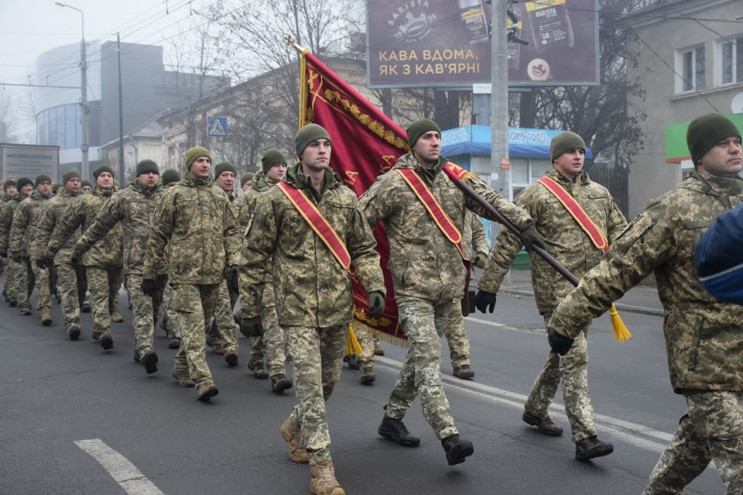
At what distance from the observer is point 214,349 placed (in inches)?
386

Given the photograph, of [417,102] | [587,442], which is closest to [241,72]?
[417,102]

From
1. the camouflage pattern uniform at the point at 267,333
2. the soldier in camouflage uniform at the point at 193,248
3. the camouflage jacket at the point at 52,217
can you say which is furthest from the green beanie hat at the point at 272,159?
the camouflage jacket at the point at 52,217

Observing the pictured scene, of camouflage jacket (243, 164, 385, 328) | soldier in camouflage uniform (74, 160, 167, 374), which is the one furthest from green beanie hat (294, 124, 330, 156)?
soldier in camouflage uniform (74, 160, 167, 374)

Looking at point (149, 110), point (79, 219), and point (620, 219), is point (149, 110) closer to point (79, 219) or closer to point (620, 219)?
point (79, 219)

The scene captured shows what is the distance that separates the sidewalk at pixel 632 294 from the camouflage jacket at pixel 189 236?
8.41 meters

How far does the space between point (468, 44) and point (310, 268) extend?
2330 centimetres

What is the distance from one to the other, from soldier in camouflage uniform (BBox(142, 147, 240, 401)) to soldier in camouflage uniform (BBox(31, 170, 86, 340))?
3646 mm

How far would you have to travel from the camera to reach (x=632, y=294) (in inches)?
649

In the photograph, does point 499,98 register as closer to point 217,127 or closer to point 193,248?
point 193,248

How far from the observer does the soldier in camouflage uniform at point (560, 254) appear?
5445 mm

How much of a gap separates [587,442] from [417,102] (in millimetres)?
31022

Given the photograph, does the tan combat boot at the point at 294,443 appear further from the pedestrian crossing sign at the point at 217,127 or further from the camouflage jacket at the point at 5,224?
the pedestrian crossing sign at the point at 217,127

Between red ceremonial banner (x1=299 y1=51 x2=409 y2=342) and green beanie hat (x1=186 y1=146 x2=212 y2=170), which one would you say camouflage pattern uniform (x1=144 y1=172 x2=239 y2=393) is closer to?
green beanie hat (x1=186 y1=146 x2=212 y2=170)

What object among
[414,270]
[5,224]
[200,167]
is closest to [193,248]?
[200,167]
